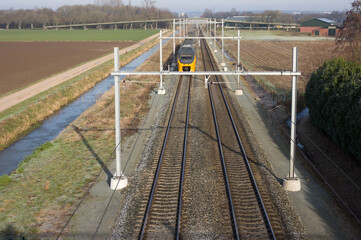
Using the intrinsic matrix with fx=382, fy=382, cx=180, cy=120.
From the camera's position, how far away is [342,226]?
35.8 feet

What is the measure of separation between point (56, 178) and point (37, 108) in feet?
46.6

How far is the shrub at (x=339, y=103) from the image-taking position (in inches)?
537

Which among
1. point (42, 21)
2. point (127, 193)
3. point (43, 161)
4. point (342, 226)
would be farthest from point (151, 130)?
point (42, 21)

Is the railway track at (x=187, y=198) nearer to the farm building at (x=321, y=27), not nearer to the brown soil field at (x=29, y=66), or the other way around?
the brown soil field at (x=29, y=66)

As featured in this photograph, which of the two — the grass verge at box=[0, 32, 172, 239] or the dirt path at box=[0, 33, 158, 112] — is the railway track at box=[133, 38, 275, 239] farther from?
the dirt path at box=[0, 33, 158, 112]

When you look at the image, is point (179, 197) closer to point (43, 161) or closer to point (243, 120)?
point (43, 161)

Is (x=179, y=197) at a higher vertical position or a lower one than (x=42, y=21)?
lower

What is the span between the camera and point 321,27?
350ft

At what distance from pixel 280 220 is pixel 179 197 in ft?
10.6

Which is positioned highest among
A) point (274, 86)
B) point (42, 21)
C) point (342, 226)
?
point (42, 21)

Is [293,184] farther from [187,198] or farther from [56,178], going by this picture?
[56,178]

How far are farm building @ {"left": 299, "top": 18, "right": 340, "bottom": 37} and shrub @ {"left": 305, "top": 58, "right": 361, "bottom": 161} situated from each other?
86930mm

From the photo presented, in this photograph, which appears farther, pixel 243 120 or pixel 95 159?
pixel 243 120

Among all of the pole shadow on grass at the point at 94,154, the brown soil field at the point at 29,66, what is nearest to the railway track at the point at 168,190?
the pole shadow on grass at the point at 94,154
